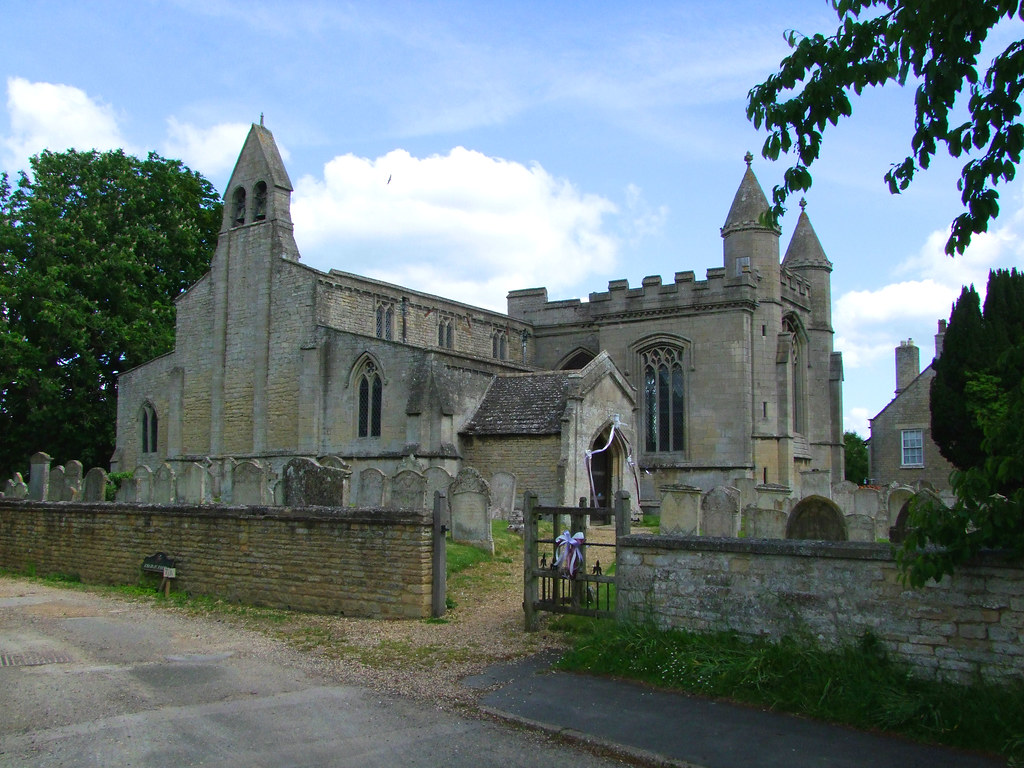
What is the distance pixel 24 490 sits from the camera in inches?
861

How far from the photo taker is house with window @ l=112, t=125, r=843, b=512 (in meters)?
27.4

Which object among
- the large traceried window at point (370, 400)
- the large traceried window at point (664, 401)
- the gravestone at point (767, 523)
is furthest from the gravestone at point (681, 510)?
the large traceried window at point (664, 401)

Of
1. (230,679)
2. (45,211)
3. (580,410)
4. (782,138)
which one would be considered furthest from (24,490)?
(782,138)

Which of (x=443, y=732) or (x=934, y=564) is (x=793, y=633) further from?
(x=443, y=732)

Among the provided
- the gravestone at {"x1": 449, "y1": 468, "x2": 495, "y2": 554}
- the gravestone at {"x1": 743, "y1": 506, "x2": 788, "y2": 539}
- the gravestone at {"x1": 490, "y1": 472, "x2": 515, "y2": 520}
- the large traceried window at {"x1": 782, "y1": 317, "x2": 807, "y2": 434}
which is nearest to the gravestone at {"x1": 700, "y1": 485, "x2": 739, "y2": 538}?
the gravestone at {"x1": 743, "y1": 506, "x2": 788, "y2": 539}

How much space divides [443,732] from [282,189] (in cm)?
2779

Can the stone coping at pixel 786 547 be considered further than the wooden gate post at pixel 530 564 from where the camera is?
No

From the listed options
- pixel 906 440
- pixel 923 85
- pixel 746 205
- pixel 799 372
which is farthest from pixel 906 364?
pixel 923 85

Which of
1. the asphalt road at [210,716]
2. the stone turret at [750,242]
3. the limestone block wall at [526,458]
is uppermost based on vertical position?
the stone turret at [750,242]

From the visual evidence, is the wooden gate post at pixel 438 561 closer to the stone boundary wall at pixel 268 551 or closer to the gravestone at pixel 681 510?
the stone boundary wall at pixel 268 551

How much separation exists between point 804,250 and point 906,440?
10.1 m

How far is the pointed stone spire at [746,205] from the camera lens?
33.9 meters

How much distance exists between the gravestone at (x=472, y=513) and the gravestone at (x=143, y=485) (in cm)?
926

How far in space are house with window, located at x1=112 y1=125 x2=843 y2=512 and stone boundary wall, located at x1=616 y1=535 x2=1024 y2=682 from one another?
1699 centimetres
